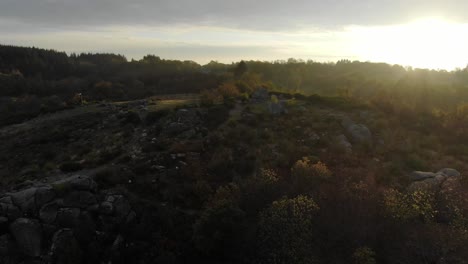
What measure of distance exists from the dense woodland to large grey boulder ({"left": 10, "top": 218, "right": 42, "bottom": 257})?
1.23ft

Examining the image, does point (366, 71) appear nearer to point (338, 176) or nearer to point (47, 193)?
point (338, 176)

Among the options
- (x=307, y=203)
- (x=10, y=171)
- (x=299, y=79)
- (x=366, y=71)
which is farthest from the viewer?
(x=366, y=71)

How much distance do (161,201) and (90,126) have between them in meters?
15.5

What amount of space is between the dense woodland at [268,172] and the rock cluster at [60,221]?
0.16m

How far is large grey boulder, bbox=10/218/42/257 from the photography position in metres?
11.4

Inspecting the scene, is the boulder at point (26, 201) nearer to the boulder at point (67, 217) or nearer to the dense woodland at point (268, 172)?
the dense woodland at point (268, 172)

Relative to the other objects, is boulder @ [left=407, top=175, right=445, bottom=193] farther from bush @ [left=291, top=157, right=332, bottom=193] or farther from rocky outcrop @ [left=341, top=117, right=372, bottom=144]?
rocky outcrop @ [left=341, top=117, right=372, bottom=144]

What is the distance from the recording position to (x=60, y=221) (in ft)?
40.0

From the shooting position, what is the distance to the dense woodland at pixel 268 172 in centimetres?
1052

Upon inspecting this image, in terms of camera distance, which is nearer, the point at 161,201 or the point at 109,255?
the point at 109,255

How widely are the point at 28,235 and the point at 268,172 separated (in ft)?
28.1

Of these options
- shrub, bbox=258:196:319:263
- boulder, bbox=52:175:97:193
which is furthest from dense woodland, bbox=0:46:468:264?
boulder, bbox=52:175:97:193

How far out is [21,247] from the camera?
11500 millimetres

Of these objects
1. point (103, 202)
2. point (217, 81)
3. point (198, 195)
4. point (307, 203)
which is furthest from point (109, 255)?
point (217, 81)
